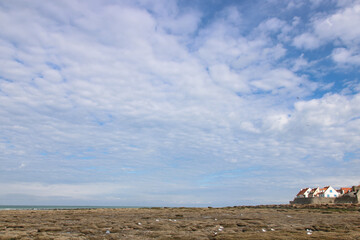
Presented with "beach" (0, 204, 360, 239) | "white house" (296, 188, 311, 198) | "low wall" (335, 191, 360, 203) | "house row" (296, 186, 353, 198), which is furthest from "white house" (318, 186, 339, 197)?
"beach" (0, 204, 360, 239)

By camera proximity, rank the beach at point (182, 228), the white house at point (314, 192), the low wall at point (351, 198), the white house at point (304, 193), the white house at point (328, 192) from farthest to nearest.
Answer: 1. the white house at point (304, 193)
2. the white house at point (314, 192)
3. the white house at point (328, 192)
4. the low wall at point (351, 198)
5. the beach at point (182, 228)

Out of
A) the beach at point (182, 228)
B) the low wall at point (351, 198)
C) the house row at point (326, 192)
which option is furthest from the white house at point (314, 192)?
the beach at point (182, 228)

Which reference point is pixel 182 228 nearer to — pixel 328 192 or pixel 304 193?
pixel 328 192

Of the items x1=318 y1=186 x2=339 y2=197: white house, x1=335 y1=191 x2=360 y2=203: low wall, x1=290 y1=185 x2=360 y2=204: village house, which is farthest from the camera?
x1=318 y1=186 x2=339 y2=197: white house

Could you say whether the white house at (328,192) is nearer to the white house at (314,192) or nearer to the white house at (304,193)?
the white house at (314,192)

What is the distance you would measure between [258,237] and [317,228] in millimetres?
8788

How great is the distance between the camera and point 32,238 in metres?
17.1

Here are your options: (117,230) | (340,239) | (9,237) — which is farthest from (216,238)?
(9,237)

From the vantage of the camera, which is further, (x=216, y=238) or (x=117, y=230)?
(x=117, y=230)

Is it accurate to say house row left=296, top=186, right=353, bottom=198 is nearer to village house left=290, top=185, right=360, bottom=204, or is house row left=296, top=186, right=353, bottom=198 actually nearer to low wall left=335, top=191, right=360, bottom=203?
village house left=290, top=185, right=360, bottom=204

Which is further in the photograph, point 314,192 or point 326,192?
point 314,192

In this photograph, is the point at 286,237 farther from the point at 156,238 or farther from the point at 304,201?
the point at 304,201

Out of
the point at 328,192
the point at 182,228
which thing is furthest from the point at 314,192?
the point at 182,228

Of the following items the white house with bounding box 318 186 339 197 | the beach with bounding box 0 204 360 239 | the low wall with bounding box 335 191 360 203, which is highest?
the white house with bounding box 318 186 339 197
